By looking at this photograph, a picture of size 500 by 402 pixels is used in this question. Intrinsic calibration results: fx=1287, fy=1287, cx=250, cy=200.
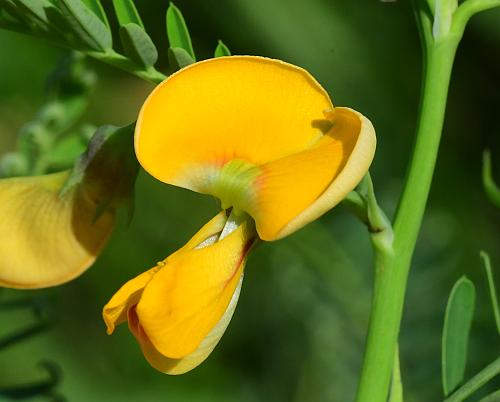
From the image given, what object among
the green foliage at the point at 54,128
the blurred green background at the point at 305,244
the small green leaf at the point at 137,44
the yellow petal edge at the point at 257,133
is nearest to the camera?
the yellow petal edge at the point at 257,133

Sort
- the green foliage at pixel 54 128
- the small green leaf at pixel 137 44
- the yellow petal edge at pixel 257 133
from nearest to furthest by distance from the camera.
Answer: the yellow petal edge at pixel 257 133 < the small green leaf at pixel 137 44 < the green foliage at pixel 54 128

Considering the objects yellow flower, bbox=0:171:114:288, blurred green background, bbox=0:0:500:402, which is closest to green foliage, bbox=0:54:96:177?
blurred green background, bbox=0:0:500:402

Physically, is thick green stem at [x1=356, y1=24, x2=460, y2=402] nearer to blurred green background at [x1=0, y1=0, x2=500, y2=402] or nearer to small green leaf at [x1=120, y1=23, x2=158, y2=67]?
small green leaf at [x1=120, y1=23, x2=158, y2=67]

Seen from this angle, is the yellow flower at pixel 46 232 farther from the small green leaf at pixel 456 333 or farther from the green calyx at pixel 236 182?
the small green leaf at pixel 456 333

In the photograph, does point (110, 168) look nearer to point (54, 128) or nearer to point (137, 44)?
point (137, 44)

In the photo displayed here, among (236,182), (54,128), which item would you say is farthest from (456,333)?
(54,128)

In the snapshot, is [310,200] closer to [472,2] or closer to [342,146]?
[342,146]

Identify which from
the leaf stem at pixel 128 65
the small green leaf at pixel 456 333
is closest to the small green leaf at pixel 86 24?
the leaf stem at pixel 128 65
